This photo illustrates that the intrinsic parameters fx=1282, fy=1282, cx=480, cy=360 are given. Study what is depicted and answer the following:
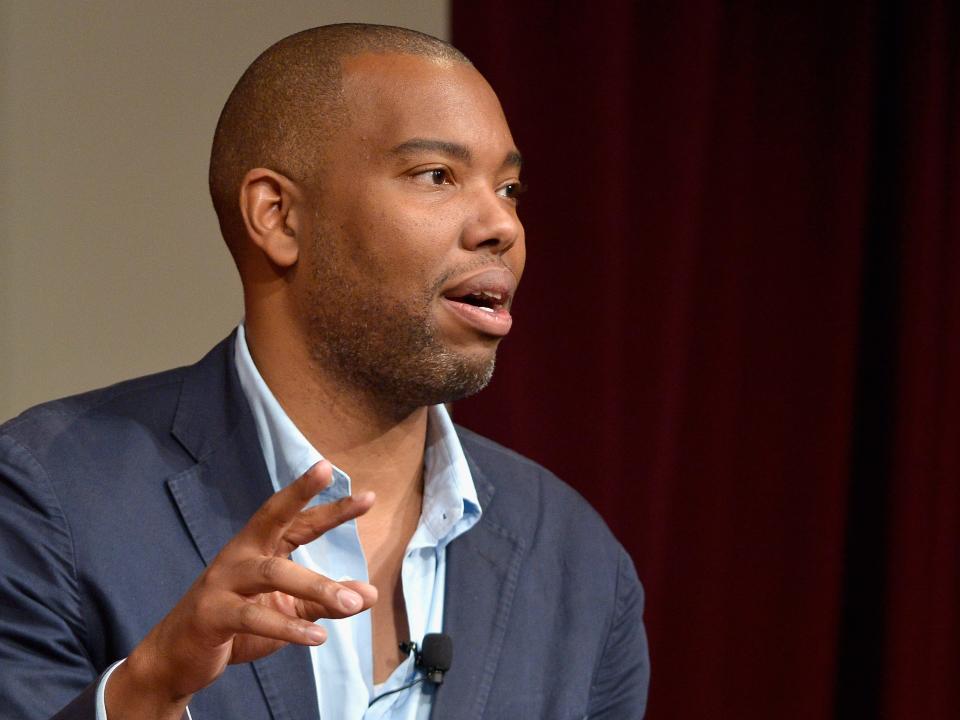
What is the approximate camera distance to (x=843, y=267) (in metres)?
2.59

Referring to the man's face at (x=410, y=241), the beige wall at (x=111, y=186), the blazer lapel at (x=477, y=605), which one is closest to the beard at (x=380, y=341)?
the man's face at (x=410, y=241)

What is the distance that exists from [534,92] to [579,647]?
1.16 m

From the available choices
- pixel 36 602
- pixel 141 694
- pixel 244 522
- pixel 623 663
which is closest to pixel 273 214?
Answer: pixel 244 522

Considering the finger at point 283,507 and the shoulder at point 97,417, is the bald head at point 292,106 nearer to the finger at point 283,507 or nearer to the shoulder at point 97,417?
the shoulder at point 97,417

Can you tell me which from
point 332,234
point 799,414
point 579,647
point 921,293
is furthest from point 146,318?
point 921,293

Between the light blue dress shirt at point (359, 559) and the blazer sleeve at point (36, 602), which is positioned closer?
the blazer sleeve at point (36, 602)

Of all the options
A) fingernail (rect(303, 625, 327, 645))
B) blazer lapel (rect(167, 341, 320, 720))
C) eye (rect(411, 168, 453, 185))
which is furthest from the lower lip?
fingernail (rect(303, 625, 327, 645))

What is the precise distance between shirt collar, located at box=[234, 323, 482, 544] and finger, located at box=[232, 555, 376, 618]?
1.50 ft

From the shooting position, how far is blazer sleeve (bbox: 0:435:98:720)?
1318mm

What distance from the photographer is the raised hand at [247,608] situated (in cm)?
106

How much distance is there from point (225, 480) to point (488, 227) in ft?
1.42

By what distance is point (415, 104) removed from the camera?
5.06ft

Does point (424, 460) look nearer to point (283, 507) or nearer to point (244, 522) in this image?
point (244, 522)

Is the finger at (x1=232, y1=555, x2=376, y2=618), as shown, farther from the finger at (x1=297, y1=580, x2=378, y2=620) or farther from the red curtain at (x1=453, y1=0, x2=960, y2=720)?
the red curtain at (x1=453, y1=0, x2=960, y2=720)
